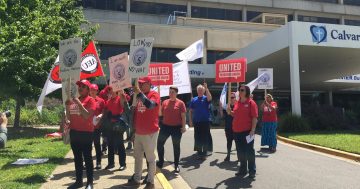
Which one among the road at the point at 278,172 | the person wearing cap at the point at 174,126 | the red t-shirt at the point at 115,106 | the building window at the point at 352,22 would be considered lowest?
the road at the point at 278,172

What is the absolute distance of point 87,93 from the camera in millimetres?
7199

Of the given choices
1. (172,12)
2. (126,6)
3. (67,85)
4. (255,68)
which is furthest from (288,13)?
(67,85)

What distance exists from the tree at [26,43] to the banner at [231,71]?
5.89 meters

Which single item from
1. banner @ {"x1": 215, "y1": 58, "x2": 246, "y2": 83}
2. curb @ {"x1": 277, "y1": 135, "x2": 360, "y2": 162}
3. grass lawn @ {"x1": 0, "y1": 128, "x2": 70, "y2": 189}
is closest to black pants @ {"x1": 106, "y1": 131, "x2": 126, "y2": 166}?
grass lawn @ {"x1": 0, "y1": 128, "x2": 70, "y2": 189}

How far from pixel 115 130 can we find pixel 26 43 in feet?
20.5

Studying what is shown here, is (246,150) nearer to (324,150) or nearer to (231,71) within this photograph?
(231,71)

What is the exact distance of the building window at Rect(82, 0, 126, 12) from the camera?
43.8 meters

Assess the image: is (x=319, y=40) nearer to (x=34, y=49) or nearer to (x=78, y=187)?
(x=34, y=49)

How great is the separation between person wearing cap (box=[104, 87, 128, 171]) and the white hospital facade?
11.8 meters

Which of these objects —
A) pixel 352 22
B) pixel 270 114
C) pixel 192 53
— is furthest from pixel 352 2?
pixel 192 53

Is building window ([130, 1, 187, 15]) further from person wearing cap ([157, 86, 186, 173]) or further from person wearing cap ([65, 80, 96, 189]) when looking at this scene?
person wearing cap ([65, 80, 96, 189])

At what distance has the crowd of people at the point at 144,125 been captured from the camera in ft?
23.0

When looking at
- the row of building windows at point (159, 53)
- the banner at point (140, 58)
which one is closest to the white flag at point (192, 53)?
the banner at point (140, 58)

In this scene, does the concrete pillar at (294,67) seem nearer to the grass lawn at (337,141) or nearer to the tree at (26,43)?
the grass lawn at (337,141)
